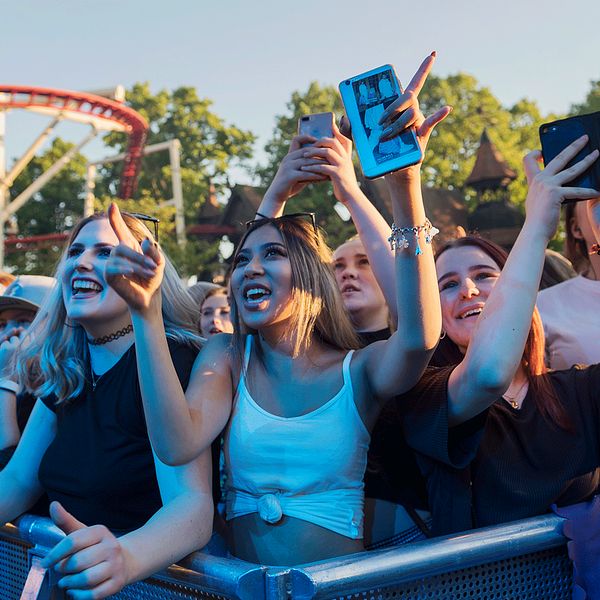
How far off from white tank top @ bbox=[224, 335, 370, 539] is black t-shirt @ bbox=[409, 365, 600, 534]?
0.19 metres

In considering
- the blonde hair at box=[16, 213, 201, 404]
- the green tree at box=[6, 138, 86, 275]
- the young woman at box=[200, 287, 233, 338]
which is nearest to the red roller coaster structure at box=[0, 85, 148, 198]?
the green tree at box=[6, 138, 86, 275]

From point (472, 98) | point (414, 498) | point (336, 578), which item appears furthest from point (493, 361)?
point (472, 98)

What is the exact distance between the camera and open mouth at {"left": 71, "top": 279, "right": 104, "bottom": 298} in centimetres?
246

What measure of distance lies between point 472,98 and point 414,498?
38.8 m

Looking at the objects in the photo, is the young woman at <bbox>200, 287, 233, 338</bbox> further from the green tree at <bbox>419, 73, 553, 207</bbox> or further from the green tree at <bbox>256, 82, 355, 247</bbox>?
the green tree at <bbox>419, 73, 553, 207</bbox>

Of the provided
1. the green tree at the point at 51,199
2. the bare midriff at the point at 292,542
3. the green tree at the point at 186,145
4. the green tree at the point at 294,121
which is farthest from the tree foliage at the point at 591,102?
the bare midriff at the point at 292,542

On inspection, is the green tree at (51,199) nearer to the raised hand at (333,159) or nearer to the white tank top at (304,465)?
the raised hand at (333,159)

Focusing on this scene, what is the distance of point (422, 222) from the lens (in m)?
1.87

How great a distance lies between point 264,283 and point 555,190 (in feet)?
2.62

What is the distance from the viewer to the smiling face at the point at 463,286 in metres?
2.39

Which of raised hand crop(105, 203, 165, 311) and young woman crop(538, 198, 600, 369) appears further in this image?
young woman crop(538, 198, 600, 369)

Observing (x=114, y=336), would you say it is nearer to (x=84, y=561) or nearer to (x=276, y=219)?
(x=276, y=219)

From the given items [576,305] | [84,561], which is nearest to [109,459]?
[84,561]

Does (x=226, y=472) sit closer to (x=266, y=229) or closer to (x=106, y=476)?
(x=106, y=476)
